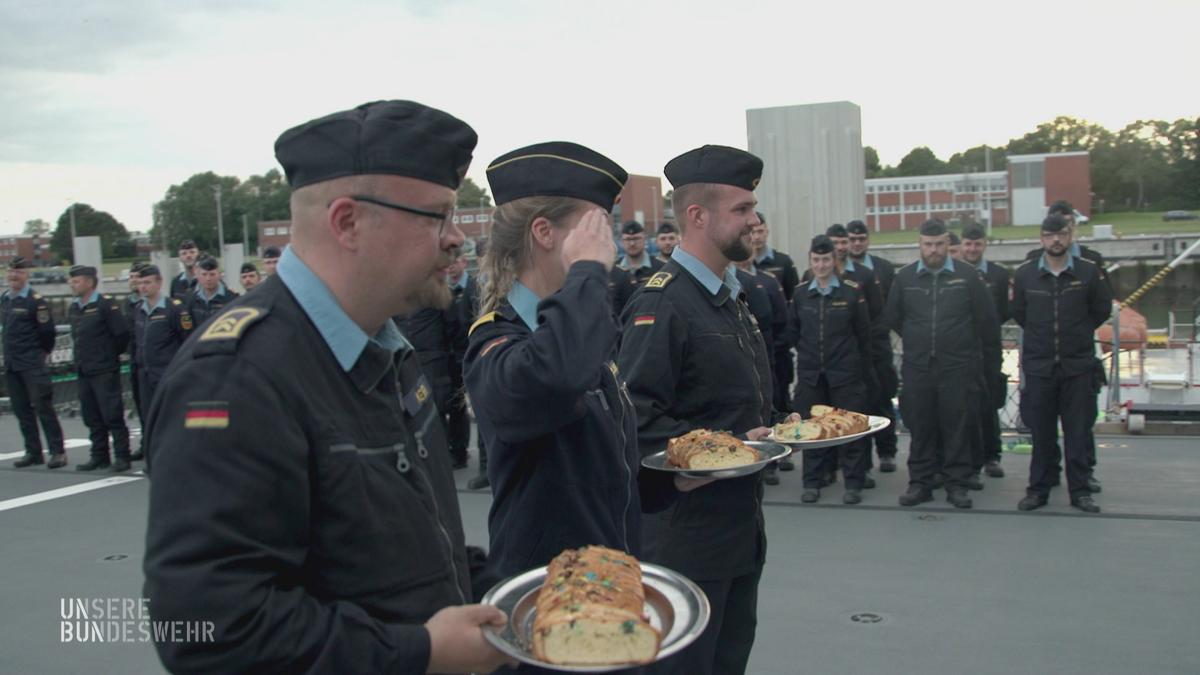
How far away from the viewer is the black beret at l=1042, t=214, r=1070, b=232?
6477 mm

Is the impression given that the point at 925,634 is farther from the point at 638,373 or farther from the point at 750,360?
the point at 638,373

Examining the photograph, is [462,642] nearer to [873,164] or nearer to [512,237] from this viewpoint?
[512,237]

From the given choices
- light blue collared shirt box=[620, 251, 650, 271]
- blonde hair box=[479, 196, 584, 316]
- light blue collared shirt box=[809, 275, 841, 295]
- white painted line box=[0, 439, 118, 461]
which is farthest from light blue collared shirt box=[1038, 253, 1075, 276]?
white painted line box=[0, 439, 118, 461]

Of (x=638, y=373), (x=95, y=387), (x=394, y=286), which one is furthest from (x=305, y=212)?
(x=95, y=387)

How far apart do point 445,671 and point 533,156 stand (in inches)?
51.8

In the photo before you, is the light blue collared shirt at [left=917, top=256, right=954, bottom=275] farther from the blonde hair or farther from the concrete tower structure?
the concrete tower structure

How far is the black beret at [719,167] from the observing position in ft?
10.5

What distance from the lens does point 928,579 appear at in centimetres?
503

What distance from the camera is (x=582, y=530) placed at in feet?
6.91

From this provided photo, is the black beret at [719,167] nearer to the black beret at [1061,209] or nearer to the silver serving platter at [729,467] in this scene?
the silver serving platter at [729,467]

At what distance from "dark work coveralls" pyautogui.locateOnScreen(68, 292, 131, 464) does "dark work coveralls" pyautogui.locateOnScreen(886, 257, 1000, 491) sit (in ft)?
25.3

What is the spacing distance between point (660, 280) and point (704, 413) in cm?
48

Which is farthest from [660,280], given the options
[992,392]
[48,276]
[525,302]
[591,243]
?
[48,276]

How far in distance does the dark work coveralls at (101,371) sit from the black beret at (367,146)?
8.84m
